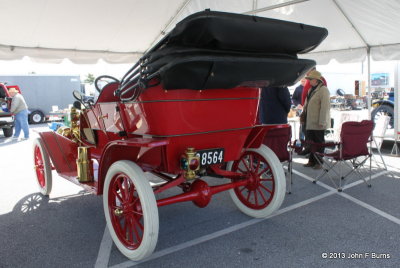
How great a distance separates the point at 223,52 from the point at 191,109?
1.63ft

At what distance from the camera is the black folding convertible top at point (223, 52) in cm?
191

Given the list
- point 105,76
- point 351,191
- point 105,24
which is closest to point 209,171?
point 105,76

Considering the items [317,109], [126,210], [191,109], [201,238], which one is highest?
[191,109]

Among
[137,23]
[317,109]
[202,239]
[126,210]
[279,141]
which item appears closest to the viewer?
[126,210]

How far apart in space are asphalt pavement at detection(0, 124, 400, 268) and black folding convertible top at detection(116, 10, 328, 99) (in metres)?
1.37

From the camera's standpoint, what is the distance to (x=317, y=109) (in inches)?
186

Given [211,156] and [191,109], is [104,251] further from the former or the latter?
[191,109]

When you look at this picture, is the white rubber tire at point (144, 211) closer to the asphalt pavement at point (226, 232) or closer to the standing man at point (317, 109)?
the asphalt pavement at point (226, 232)

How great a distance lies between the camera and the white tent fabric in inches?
174

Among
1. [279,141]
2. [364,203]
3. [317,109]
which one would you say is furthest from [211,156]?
[317,109]

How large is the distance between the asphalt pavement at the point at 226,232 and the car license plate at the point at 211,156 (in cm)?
73

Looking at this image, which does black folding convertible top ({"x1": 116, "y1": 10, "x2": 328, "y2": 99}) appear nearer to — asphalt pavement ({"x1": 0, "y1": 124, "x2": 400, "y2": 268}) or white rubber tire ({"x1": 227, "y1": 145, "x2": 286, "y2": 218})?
white rubber tire ({"x1": 227, "y1": 145, "x2": 286, "y2": 218})

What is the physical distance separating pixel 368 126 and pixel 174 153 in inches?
108

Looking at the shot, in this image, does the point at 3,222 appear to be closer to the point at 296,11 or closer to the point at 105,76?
the point at 105,76
